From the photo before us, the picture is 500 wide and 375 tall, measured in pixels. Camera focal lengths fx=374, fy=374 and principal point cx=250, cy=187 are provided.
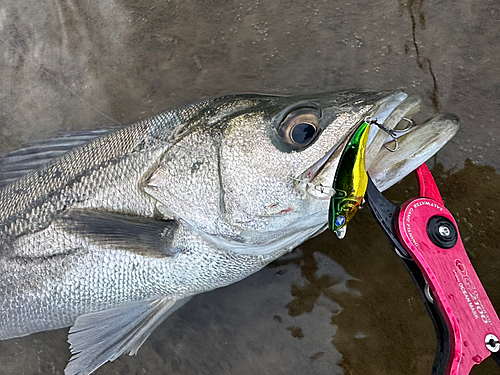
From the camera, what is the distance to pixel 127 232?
6.01 ft

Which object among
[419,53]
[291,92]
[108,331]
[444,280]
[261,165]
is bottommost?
[444,280]

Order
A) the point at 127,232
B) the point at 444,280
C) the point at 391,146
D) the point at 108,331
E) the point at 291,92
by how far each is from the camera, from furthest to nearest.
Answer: the point at 291,92, the point at 108,331, the point at 127,232, the point at 391,146, the point at 444,280

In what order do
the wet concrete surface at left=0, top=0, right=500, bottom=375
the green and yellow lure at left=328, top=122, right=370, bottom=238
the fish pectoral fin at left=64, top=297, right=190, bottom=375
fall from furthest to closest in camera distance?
the wet concrete surface at left=0, top=0, right=500, bottom=375
the fish pectoral fin at left=64, top=297, right=190, bottom=375
the green and yellow lure at left=328, top=122, right=370, bottom=238

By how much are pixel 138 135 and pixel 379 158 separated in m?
1.23

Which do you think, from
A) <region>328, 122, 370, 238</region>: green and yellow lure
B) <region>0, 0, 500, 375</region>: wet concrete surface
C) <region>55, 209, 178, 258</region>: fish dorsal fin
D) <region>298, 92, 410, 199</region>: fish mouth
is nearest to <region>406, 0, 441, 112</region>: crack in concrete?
<region>0, 0, 500, 375</region>: wet concrete surface

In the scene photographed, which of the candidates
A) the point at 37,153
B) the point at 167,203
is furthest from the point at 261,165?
the point at 37,153

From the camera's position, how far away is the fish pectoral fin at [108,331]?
2.08 metres

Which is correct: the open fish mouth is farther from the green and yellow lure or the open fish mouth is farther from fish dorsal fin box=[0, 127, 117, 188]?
fish dorsal fin box=[0, 127, 117, 188]

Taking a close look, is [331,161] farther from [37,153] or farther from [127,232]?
[37,153]

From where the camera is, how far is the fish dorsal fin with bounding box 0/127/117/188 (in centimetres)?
227

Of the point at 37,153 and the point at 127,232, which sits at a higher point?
the point at 37,153

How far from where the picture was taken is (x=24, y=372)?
278 cm

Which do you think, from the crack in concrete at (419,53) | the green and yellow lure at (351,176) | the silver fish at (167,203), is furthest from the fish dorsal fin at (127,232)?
the crack in concrete at (419,53)

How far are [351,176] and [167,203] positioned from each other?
2.94ft
